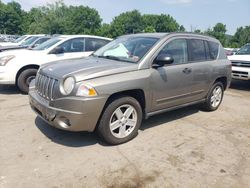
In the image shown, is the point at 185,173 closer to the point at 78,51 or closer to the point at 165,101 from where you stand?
the point at 165,101

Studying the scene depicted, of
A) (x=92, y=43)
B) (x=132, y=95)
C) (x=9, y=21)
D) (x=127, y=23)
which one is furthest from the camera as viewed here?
(x=127, y=23)

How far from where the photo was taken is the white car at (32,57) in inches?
277

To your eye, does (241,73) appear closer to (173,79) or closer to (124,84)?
(173,79)

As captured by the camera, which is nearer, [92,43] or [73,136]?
[73,136]

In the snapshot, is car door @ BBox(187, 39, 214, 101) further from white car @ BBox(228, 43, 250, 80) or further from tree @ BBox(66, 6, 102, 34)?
tree @ BBox(66, 6, 102, 34)

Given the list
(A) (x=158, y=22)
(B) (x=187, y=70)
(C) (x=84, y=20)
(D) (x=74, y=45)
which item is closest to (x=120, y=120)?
(B) (x=187, y=70)

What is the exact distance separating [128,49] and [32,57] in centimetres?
354

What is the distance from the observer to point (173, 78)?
4.82m

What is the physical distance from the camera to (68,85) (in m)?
3.85

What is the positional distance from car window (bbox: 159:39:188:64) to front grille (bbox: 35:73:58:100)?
76.9 inches

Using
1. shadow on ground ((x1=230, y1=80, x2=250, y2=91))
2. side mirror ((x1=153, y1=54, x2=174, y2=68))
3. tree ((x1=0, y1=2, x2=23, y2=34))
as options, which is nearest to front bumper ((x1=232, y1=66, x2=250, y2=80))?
shadow on ground ((x1=230, y1=80, x2=250, y2=91))

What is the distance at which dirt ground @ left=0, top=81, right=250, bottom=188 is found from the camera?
10.9 ft

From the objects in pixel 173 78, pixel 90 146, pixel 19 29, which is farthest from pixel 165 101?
pixel 19 29

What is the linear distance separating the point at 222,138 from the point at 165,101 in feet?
3.84
